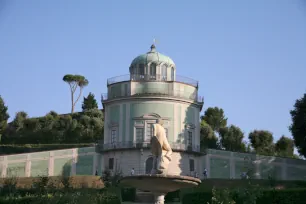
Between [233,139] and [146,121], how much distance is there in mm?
21118

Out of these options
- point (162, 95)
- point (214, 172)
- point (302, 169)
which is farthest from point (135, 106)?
point (302, 169)

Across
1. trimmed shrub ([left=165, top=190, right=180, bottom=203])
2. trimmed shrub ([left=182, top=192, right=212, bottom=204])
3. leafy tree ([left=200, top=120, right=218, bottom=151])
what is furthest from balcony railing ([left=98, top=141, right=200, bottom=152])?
trimmed shrub ([left=182, top=192, right=212, bottom=204])

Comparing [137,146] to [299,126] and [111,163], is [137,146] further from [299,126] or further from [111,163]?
[299,126]

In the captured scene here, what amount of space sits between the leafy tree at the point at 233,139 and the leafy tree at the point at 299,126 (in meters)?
20.4

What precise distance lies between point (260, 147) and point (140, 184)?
5014 centimetres

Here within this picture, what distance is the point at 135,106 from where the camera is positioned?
47656mm

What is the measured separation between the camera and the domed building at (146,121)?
46500 millimetres

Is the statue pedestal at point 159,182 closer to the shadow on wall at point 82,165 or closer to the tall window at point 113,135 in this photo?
the tall window at point 113,135

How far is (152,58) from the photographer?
50.8 m

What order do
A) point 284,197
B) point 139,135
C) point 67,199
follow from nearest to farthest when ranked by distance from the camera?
point 67,199 < point 284,197 < point 139,135

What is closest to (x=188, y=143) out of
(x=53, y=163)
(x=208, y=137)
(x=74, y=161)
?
(x=74, y=161)

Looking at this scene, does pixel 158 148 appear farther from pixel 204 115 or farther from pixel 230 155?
pixel 204 115

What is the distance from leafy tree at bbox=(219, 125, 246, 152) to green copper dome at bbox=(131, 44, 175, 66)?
1765cm

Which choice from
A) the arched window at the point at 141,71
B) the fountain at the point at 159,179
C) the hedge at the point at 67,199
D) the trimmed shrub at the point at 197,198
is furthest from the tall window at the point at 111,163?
the fountain at the point at 159,179
